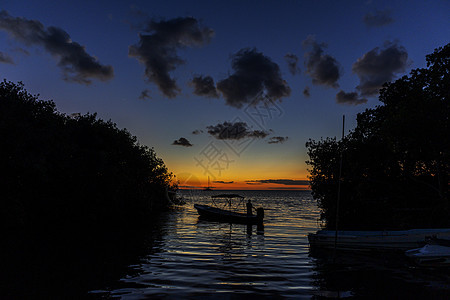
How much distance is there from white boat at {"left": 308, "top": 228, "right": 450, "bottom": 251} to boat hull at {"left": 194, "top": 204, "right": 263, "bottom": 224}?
633 inches

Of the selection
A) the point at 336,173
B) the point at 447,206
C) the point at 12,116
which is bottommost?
the point at 447,206

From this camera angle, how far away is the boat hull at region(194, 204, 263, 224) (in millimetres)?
39831

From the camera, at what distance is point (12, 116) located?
1099 inches

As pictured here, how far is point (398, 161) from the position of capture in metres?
30.4

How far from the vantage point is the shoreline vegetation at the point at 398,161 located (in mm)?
25125

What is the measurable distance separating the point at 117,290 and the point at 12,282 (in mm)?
4760

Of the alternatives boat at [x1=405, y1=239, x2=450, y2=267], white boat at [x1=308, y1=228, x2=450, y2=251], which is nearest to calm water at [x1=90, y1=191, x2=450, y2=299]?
boat at [x1=405, y1=239, x2=450, y2=267]

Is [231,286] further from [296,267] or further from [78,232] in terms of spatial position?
[78,232]

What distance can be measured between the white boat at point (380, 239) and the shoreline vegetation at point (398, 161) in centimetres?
703

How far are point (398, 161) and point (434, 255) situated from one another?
1541cm

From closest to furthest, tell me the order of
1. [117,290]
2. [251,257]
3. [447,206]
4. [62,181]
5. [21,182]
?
[117,290]
[251,257]
[447,206]
[21,182]
[62,181]

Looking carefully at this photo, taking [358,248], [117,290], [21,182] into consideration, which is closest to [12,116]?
[21,182]

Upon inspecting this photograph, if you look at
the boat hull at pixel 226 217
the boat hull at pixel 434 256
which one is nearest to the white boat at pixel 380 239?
the boat hull at pixel 434 256

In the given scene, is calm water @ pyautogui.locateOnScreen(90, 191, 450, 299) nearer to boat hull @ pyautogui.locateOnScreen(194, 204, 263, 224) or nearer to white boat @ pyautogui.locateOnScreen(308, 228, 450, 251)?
white boat @ pyautogui.locateOnScreen(308, 228, 450, 251)
